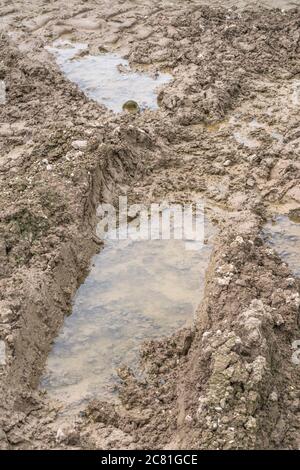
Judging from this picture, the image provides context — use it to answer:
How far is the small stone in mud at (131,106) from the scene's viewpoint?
7312 millimetres

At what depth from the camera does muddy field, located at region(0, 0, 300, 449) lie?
12.8ft

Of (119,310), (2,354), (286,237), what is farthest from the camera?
(286,237)

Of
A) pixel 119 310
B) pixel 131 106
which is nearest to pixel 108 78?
pixel 131 106

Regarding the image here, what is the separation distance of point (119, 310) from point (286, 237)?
5.65 feet

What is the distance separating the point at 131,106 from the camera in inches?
291

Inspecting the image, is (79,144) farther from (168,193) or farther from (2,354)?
(2,354)

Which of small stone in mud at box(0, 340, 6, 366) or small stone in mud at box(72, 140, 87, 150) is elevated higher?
small stone in mud at box(72, 140, 87, 150)

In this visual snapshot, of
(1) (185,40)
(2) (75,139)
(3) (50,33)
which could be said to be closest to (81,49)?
(3) (50,33)

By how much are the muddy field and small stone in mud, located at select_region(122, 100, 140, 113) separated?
31 cm

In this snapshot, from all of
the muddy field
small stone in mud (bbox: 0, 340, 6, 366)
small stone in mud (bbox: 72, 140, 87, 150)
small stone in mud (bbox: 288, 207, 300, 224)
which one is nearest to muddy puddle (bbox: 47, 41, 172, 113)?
the muddy field

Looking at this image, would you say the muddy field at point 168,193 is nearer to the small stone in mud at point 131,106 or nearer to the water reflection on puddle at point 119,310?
the water reflection on puddle at point 119,310

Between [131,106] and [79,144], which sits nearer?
[79,144]

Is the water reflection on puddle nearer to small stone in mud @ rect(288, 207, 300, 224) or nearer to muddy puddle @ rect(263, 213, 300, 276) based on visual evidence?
muddy puddle @ rect(263, 213, 300, 276)

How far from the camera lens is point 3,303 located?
177 inches
